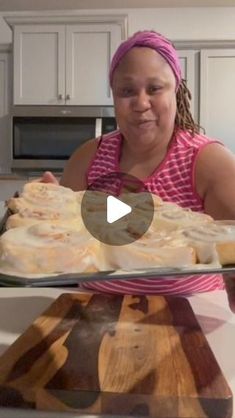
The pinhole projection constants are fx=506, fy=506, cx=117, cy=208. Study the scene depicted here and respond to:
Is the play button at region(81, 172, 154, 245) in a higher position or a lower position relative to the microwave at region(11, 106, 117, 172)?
lower

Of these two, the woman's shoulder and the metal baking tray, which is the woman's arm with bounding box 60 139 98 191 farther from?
the metal baking tray

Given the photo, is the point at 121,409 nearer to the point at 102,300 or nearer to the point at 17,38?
the point at 102,300

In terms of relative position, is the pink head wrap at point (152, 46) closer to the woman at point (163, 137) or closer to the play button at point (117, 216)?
the woman at point (163, 137)

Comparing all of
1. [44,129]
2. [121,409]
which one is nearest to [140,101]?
[121,409]

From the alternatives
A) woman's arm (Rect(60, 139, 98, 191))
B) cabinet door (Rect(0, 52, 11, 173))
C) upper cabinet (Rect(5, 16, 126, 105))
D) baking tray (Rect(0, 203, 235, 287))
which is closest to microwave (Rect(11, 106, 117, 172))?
upper cabinet (Rect(5, 16, 126, 105))

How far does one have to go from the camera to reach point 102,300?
0.66 m

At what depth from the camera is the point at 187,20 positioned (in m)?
3.65

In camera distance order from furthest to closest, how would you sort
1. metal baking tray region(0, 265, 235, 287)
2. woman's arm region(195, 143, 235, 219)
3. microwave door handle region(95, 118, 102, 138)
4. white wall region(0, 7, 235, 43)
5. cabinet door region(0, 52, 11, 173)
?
white wall region(0, 7, 235, 43) < cabinet door region(0, 52, 11, 173) < microwave door handle region(95, 118, 102, 138) < woman's arm region(195, 143, 235, 219) < metal baking tray region(0, 265, 235, 287)

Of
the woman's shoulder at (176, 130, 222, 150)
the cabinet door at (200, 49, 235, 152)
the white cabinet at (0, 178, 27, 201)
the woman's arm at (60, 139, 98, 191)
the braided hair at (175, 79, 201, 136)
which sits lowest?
the white cabinet at (0, 178, 27, 201)

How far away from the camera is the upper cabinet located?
3.26 metres

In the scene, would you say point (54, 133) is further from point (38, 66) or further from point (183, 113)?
point (183, 113)

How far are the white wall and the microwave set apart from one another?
2.91 feet

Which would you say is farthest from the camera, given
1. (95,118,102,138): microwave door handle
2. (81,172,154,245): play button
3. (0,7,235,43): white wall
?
(0,7,235,43): white wall

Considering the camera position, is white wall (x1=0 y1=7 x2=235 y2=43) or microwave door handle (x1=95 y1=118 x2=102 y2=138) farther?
white wall (x1=0 y1=7 x2=235 y2=43)
